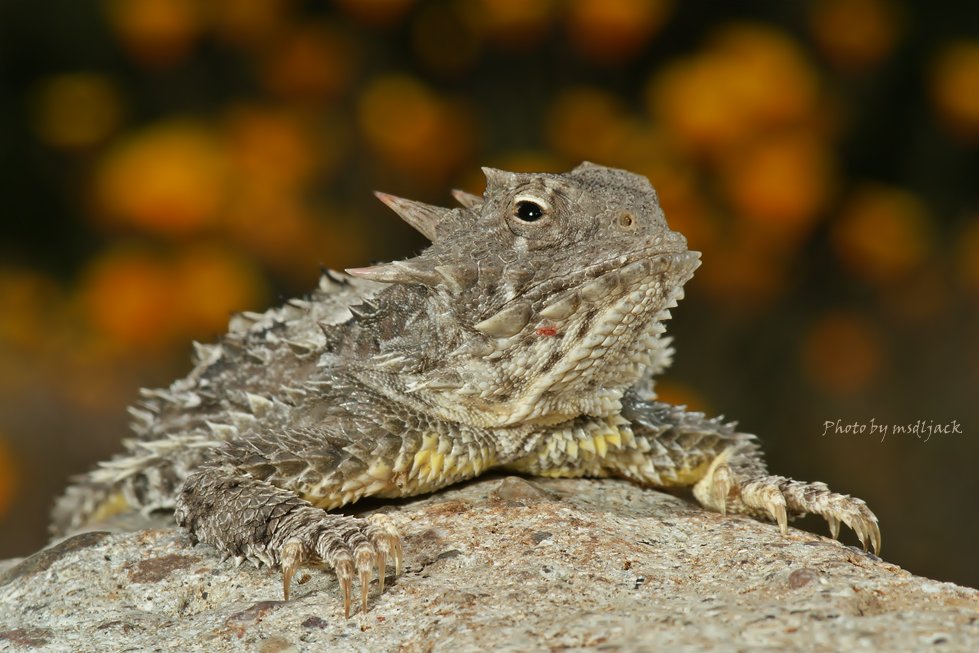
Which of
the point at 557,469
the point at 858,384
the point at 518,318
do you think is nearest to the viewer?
the point at 518,318

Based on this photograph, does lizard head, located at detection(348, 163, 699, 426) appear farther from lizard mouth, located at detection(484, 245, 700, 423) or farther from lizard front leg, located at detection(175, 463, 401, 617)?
lizard front leg, located at detection(175, 463, 401, 617)

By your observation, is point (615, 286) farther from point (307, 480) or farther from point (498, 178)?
point (307, 480)

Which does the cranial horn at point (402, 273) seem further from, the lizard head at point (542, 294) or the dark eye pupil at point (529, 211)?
the dark eye pupil at point (529, 211)

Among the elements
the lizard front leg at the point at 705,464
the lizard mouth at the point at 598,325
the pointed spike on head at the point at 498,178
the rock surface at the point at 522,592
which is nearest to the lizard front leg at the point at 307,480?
the rock surface at the point at 522,592

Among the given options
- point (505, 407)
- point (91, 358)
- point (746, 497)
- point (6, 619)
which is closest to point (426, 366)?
point (505, 407)

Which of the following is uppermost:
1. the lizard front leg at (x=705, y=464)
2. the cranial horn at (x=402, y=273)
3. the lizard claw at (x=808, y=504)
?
the cranial horn at (x=402, y=273)

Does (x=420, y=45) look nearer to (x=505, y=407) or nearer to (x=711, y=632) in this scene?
(x=505, y=407)

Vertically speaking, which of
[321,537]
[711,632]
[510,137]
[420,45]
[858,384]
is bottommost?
[711,632]
